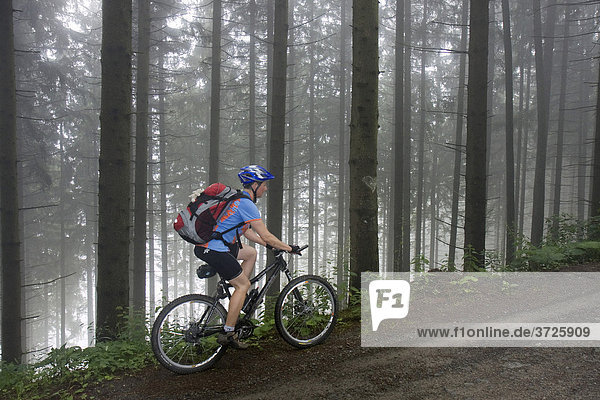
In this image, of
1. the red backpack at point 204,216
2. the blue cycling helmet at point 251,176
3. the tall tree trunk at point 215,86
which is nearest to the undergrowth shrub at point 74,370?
the red backpack at point 204,216

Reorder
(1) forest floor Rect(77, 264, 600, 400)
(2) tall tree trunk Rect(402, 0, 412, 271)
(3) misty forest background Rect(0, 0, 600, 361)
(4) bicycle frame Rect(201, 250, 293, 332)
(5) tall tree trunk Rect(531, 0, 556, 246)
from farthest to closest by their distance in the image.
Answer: (5) tall tree trunk Rect(531, 0, 556, 246) < (2) tall tree trunk Rect(402, 0, 412, 271) < (3) misty forest background Rect(0, 0, 600, 361) < (4) bicycle frame Rect(201, 250, 293, 332) < (1) forest floor Rect(77, 264, 600, 400)

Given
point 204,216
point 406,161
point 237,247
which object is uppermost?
point 406,161

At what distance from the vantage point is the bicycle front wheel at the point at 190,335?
4.57 m

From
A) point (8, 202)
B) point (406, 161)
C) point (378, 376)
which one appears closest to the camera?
point (378, 376)

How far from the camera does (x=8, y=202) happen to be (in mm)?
9766

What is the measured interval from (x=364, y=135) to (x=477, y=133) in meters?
4.51

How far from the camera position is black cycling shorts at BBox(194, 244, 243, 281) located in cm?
462

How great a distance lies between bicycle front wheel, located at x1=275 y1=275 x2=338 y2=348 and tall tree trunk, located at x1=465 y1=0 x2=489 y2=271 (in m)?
5.68

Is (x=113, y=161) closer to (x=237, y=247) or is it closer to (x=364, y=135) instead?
(x=237, y=247)

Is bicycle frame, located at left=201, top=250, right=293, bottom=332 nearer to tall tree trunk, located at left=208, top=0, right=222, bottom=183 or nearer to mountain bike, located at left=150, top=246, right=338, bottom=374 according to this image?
mountain bike, located at left=150, top=246, right=338, bottom=374

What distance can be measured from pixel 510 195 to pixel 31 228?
97.8 feet

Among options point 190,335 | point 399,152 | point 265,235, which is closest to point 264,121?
point 399,152

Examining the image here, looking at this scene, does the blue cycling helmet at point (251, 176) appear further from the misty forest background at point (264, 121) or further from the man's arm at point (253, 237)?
the misty forest background at point (264, 121)

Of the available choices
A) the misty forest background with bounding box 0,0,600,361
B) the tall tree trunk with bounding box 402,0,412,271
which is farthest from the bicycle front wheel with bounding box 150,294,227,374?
the tall tree trunk with bounding box 402,0,412,271
